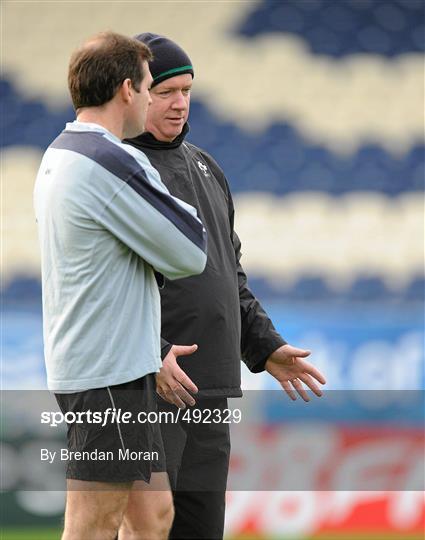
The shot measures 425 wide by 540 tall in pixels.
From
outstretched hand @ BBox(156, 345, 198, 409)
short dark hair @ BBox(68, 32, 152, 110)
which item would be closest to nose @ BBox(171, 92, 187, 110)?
short dark hair @ BBox(68, 32, 152, 110)

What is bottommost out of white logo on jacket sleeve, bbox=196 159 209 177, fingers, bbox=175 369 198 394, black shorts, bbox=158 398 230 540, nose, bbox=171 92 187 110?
black shorts, bbox=158 398 230 540

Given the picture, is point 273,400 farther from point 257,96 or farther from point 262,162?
point 257,96

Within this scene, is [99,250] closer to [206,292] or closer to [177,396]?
[177,396]

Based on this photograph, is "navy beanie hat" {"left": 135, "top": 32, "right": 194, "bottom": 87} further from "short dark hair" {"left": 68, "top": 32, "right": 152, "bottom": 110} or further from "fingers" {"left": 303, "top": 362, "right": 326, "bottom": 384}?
"fingers" {"left": 303, "top": 362, "right": 326, "bottom": 384}

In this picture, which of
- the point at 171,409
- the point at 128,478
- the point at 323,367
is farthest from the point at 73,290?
the point at 323,367

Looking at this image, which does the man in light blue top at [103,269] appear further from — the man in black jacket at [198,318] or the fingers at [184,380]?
the man in black jacket at [198,318]

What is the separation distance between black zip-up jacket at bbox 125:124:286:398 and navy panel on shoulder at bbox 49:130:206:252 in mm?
464

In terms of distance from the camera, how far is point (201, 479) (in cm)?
283

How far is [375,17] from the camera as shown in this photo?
244 inches

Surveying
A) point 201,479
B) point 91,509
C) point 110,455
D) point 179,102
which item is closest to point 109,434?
point 110,455

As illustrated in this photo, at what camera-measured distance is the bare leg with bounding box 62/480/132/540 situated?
7.36 ft

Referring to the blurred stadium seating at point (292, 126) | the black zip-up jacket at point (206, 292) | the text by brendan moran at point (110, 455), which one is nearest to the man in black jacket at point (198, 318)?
the black zip-up jacket at point (206, 292)

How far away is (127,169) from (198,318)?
624mm

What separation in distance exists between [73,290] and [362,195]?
13.0 feet
